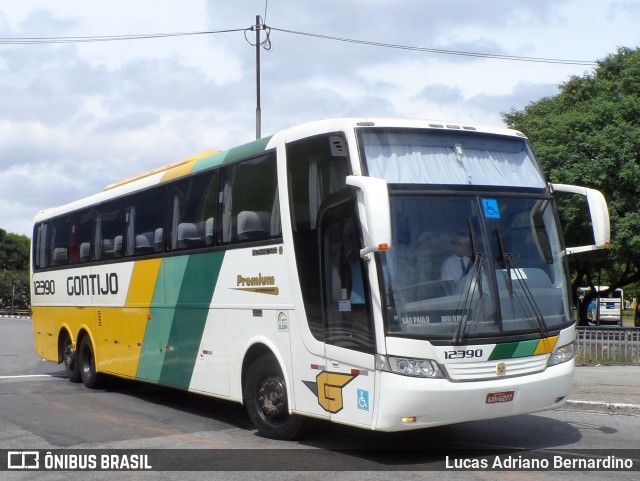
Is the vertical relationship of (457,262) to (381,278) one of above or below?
above

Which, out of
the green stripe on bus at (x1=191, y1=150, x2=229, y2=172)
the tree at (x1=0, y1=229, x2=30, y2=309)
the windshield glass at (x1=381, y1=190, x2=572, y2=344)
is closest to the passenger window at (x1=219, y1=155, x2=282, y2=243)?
the green stripe on bus at (x1=191, y1=150, x2=229, y2=172)

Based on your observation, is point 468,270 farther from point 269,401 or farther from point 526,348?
point 269,401

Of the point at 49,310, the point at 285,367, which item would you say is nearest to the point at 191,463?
the point at 285,367

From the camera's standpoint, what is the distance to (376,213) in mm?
7762

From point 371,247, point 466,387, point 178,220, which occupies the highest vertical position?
point 178,220

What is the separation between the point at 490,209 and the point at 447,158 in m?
0.69

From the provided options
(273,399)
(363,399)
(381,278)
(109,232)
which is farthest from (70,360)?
(381,278)

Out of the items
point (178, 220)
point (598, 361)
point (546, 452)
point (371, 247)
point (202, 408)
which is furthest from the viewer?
point (598, 361)

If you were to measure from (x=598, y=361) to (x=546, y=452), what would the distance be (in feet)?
37.1

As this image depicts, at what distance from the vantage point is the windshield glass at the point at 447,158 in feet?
28.7

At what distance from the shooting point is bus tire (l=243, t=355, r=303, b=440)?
32.5ft

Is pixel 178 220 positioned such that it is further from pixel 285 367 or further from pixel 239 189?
pixel 285 367

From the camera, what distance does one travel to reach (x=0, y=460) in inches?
355

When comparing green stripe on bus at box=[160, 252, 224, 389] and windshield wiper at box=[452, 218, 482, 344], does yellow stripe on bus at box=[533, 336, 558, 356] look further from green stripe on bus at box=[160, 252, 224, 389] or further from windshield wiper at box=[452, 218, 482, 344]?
green stripe on bus at box=[160, 252, 224, 389]
